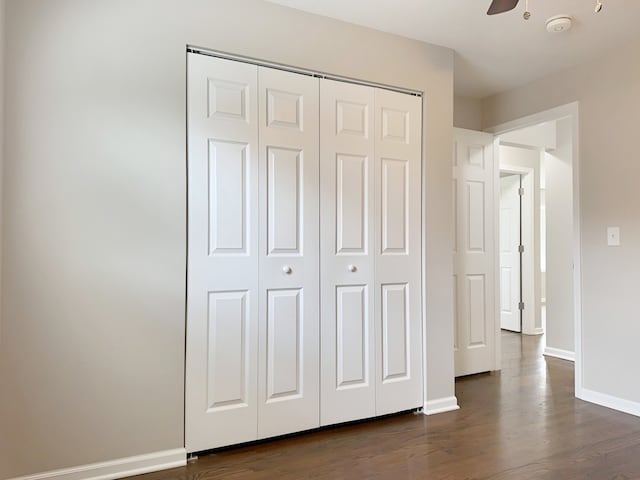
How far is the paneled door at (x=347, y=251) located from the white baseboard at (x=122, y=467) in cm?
84

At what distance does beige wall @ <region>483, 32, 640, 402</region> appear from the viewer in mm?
2805

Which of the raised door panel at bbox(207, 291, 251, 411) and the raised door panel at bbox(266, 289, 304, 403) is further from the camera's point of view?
the raised door panel at bbox(266, 289, 304, 403)

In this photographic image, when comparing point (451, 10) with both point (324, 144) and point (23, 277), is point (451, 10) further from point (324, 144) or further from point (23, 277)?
point (23, 277)

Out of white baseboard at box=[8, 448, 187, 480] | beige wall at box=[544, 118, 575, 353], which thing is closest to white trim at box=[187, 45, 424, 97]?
white baseboard at box=[8, 448, 187, 480]

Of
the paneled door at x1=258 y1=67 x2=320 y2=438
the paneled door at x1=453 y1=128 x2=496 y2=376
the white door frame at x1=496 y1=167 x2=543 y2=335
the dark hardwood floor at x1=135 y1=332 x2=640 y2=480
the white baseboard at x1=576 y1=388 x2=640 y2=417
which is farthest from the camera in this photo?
the white door frame at x1=496 y1=167 x2=543 y2=335

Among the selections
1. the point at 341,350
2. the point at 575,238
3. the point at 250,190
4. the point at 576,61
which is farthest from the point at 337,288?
the point at 576,61

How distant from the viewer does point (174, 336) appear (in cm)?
210

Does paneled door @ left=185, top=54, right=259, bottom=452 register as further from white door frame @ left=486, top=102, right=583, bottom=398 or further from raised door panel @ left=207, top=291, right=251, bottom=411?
white door frame @ left=486, top=102, right=583, bottom=398

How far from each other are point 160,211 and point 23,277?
0.64 m

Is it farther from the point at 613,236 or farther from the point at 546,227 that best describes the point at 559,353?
the point at 613,236

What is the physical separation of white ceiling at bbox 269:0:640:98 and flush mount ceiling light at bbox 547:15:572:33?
0.12 feet

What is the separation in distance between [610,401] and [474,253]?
1.41 m

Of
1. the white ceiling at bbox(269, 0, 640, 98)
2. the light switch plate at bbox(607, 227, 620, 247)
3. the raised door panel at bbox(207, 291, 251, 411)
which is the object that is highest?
the white ceiling at bbox(269, 0, 640, 98)

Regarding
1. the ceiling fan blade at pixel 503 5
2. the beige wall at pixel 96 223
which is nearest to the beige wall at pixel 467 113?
the ceiling fan blade at pixel 503 5
